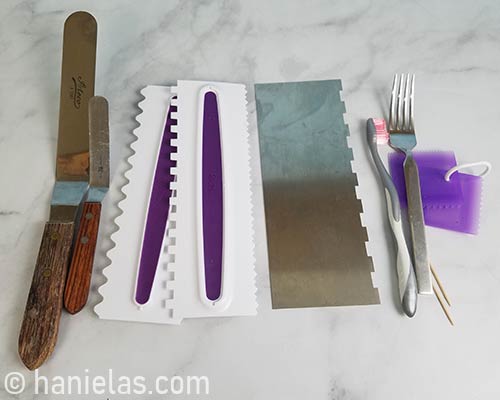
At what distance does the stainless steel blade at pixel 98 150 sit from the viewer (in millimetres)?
670

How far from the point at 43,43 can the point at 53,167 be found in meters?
0.25

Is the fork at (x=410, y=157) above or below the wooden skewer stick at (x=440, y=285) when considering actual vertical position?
above

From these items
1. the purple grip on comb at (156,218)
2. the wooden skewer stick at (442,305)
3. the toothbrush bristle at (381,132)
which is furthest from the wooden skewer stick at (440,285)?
the purple grip on comb at (156,218)

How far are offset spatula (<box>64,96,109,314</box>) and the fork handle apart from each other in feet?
1.41

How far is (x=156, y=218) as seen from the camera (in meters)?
0.67

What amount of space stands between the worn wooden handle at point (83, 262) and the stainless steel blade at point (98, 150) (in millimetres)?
29

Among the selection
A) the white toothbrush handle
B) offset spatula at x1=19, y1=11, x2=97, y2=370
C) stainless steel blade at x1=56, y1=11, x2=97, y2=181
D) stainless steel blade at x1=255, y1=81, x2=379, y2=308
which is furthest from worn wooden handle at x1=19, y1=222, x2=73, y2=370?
the white toothbrush handle

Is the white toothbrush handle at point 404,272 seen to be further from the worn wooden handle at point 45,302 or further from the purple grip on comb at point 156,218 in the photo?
the worn wooden handle at point 45,302

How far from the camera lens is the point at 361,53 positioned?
845 mm

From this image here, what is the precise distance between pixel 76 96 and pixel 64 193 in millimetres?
150

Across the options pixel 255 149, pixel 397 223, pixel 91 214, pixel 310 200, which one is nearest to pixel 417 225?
pixel 397 223

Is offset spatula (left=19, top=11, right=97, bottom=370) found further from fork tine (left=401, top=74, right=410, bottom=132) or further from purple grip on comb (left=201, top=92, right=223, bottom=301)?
fork tine (left=401, top=74, right=410, bottom=132)

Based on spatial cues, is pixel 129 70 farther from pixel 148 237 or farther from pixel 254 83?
pixel 148 237

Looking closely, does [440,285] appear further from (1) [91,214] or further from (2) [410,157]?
(1) [91,214]
